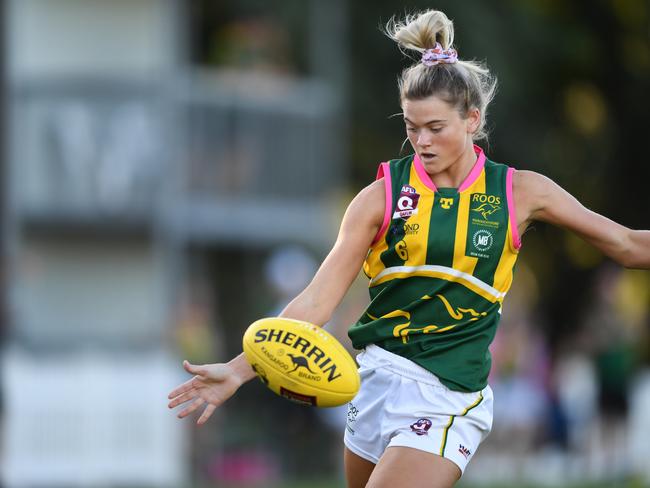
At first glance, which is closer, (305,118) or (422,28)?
(422,28)

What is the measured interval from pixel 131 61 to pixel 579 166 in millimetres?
7915

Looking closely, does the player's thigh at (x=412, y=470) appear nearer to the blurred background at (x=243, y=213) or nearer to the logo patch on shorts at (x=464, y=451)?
the logo patch on shorts at (x=464, y=451)

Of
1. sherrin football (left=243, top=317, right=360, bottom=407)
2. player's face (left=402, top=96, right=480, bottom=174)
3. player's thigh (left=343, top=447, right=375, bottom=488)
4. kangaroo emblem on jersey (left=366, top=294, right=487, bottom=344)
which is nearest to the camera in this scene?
sherrin football (left=243, top=317, right=360, bottom=407)

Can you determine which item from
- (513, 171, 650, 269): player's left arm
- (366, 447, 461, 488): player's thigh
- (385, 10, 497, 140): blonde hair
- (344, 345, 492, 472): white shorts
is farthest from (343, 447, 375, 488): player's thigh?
(385, 10, 497, 140): blonde hair

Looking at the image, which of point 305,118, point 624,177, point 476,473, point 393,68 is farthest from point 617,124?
point 476,473

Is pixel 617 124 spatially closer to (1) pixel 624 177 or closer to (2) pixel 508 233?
(1) pixel 624 177

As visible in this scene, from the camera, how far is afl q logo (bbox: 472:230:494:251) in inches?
227

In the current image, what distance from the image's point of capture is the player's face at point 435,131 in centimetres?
573

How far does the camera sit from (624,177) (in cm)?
2319

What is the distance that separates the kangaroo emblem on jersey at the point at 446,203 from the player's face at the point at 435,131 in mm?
114

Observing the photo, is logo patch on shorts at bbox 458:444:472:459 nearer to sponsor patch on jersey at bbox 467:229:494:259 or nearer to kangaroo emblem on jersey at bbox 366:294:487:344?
kangaroo emblem on jersey at bbox 366:294:487:344

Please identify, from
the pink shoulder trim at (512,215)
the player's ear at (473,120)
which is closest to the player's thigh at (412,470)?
the pink shoulder trim at (512,215)

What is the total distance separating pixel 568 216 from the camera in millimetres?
5848

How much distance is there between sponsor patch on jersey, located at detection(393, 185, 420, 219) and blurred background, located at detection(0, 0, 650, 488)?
667 centimetres
